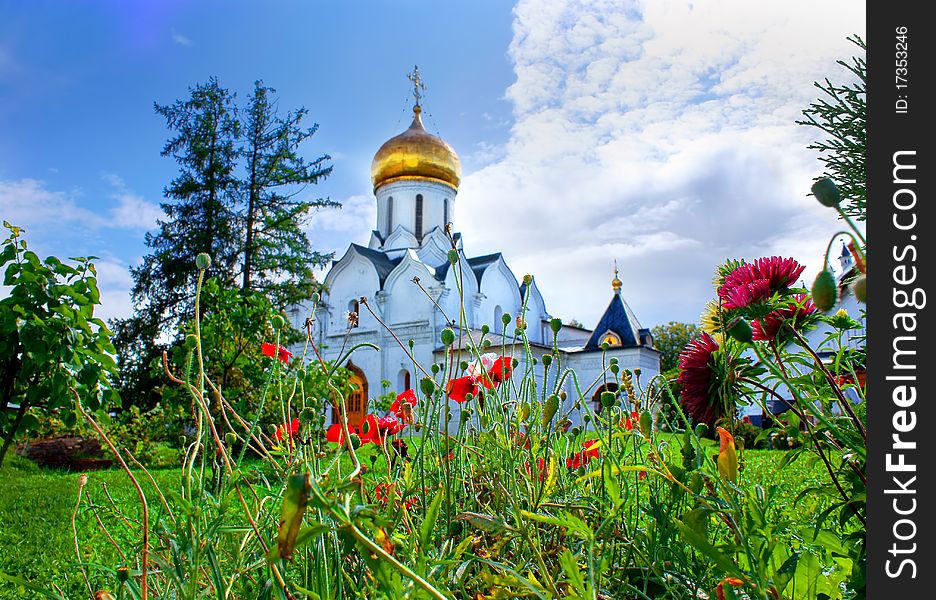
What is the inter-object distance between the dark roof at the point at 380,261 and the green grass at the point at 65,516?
14.1 m

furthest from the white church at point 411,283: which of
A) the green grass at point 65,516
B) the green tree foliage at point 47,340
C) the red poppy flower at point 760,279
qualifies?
the red poppy flower at point 760,279

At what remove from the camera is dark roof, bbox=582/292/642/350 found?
17891 mm

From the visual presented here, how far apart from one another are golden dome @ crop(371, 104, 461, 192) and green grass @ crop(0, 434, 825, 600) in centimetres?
1662

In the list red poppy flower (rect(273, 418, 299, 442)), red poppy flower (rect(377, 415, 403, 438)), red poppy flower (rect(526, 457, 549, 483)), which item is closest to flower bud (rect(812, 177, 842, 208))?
red poppy flower (rect(526, 457, 549, 483))

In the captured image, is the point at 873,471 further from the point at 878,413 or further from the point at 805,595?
the point at 805,595

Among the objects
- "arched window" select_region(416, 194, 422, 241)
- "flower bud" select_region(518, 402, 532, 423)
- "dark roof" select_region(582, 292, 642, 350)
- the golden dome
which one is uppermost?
the golden dome

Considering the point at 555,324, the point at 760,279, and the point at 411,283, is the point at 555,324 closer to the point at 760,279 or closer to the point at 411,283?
the point at 760,279

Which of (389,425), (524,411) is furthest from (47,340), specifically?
(524,411)

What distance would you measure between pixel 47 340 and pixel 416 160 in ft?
68.0

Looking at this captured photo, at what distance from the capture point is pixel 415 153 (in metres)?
22.6

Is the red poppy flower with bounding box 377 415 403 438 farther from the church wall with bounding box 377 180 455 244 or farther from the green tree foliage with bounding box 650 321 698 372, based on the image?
the green tree foliage with bounding box 650 321 698 372

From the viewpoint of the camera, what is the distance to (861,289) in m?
0.74

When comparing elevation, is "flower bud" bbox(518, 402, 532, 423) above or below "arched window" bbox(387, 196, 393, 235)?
below

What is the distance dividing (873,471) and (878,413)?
65 millimetres
